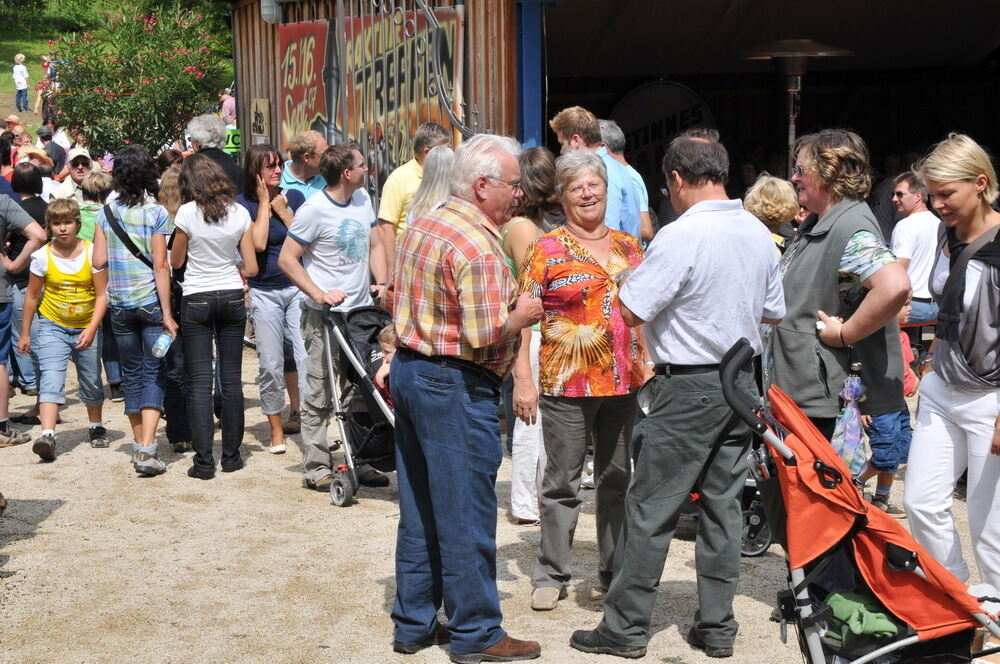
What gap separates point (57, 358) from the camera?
305 inches

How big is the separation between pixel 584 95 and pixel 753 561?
393 inches

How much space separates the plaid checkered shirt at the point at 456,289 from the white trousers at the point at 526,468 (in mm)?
1732

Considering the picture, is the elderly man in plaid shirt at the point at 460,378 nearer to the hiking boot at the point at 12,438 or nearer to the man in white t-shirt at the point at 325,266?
the man in white t-shirt at the point at 325,266

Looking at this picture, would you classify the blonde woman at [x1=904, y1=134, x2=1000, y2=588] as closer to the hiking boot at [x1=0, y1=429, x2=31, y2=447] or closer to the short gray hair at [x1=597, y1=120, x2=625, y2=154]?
the short gray hair at [x1=597, y1=120, x2=625, y2=154]

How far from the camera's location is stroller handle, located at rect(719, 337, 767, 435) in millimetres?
3518

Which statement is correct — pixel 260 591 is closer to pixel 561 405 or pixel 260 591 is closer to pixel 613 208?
pixel 561 405

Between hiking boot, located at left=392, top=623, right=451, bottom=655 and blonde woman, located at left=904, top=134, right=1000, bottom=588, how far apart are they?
1.80 m

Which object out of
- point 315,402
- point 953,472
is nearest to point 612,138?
point 315,402

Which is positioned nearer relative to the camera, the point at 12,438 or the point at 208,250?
the point at 208,250

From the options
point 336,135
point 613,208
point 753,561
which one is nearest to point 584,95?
point 336,135

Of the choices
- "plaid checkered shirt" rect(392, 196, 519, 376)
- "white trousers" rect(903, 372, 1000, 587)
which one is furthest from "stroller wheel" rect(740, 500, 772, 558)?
"plaid checkered shirt" rect(392, 196, 519, 376)

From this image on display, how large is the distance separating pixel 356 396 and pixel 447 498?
2.39m

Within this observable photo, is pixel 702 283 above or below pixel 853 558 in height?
above

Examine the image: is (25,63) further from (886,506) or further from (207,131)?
(886,506)
